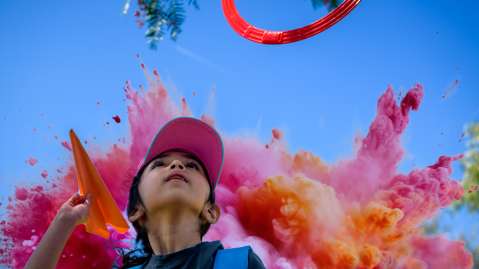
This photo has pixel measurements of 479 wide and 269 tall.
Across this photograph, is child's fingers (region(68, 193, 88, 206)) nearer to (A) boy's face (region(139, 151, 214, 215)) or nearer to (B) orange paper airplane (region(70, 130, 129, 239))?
(B) orange paper airplane (region(70, 130, 129, 239))

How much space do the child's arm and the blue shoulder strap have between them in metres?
0.38

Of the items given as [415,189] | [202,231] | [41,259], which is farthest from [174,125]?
[415,189]

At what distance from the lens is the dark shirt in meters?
1.33

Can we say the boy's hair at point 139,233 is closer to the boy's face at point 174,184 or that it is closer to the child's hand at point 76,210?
the boy's face at point 174,184

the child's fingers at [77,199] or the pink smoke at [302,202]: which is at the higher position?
the pink smoke at [302,202]

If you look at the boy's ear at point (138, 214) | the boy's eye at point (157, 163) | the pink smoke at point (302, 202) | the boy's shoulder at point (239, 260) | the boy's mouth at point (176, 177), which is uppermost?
the pink smoke at point (302, 202)

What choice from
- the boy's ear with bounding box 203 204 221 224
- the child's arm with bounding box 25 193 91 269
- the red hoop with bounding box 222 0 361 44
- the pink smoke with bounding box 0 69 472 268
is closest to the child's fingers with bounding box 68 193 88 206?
the child's arm with bounding box 25 193 91 269

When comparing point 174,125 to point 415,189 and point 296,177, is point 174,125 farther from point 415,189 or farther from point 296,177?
point 415,189

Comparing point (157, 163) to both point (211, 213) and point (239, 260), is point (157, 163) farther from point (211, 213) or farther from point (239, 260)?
point (239, 260)

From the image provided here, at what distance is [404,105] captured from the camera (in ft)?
12.2

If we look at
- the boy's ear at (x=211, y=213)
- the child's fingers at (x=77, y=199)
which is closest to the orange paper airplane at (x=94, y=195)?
the child's fingers at (x=77, y=199)

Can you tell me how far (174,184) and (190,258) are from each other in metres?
0.22

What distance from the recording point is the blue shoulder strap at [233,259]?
1251 mm

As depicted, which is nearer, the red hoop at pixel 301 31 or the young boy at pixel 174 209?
the young boy at pixel 174 209
